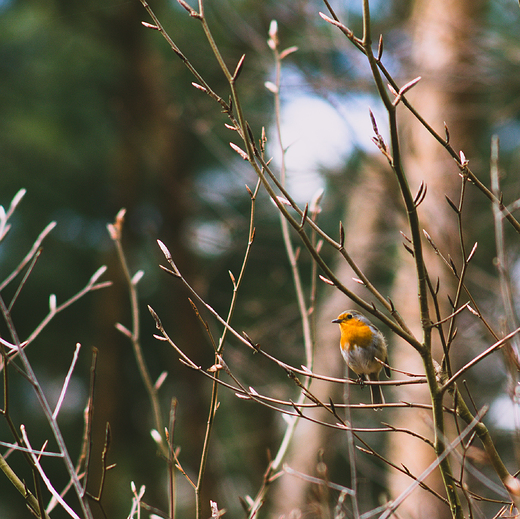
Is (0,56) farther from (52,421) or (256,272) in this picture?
(52,421)

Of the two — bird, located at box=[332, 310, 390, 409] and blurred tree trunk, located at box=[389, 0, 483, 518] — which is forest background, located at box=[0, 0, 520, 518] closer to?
blurred tree trunk, located at box=[389, 0, 483, 518]

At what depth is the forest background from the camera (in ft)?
16.8

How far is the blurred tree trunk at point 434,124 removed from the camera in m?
4.73

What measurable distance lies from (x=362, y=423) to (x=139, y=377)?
12.8 ft

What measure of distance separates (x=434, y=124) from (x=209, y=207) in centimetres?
362

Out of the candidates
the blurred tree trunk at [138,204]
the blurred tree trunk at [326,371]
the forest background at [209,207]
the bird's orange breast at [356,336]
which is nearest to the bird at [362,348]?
the bird's orange breast at [356,336]

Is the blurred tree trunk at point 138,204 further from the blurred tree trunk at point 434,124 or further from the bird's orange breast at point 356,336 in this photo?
the bird's orange breast at point 356,336

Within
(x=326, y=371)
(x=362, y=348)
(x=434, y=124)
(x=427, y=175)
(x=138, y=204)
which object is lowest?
(x=362, y=348)

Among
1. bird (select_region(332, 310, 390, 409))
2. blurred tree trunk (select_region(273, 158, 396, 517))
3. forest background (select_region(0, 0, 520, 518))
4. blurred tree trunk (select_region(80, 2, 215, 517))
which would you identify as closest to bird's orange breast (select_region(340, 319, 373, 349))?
bird (select_region(332, 310, 390, 409))

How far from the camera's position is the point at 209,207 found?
25.5 ft

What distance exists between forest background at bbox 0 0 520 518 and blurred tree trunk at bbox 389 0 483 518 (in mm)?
24

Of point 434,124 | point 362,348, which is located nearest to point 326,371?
point 434,124

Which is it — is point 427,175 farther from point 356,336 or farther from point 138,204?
point 138,204

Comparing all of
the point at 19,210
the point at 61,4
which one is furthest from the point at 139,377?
the point at 61,4
